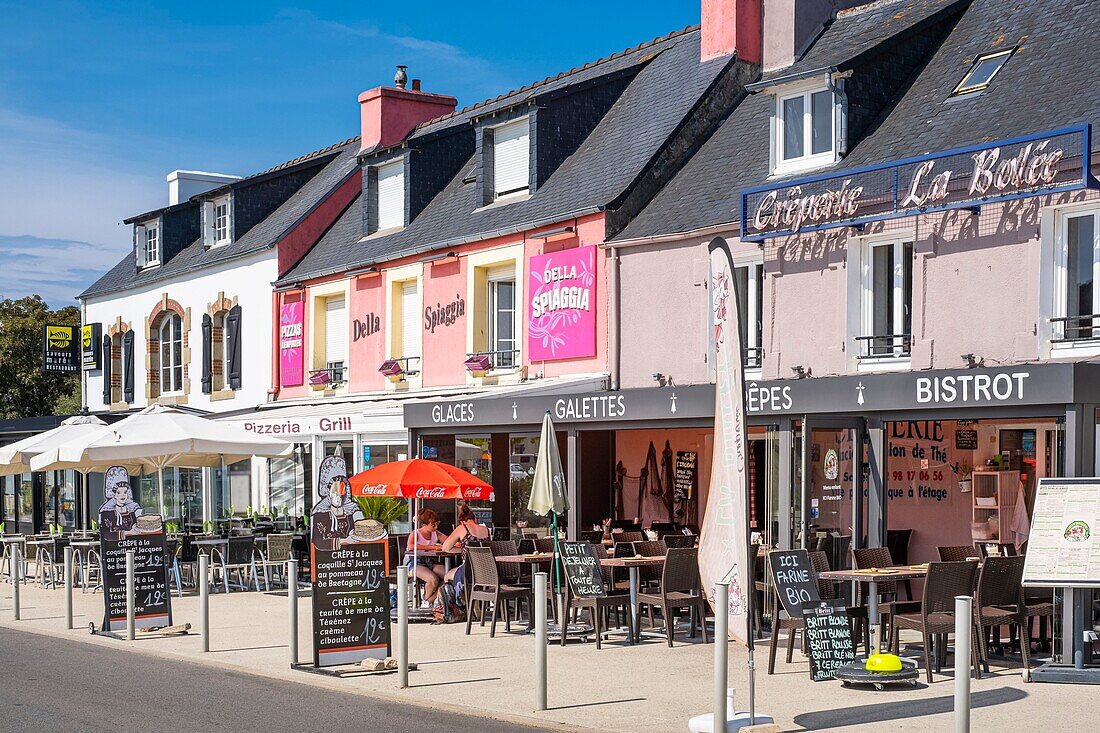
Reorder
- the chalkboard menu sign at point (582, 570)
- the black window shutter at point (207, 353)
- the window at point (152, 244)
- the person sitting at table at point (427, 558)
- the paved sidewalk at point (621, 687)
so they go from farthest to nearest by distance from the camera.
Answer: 1. the window at point (152, 244)
2. the black window shutter at point (207, 353)
3. the person sitting at table at point (427, 558)
4. the chalkboard menu sign at point (582, 570)
5. the paved sidewalk at point (621, 687)

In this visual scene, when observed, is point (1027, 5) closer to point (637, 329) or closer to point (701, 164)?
point (701, 164)

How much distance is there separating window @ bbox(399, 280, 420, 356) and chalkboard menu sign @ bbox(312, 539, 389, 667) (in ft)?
36.7

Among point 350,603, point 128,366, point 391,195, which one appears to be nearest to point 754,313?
point 350,603

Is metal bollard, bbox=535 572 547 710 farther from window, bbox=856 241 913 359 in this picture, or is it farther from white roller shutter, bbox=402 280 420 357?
white roller shutter, bbox=402 280 420 357

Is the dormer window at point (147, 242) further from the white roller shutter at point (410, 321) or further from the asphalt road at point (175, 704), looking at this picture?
the asphalt road at point (175, 704)

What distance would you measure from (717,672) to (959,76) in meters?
10.7

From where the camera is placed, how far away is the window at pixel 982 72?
16547 millimetres

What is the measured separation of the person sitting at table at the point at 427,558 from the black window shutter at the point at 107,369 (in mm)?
18607

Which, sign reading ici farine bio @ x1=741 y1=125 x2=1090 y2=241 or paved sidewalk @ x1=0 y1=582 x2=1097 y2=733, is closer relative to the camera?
paved sidewalk @ x1=0 y1=582 x2=1097 y2=733

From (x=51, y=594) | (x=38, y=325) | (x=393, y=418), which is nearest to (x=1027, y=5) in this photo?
(x=393, y=418)

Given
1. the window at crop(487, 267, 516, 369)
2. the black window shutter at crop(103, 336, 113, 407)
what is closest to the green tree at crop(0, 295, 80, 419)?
the black window shutter at crop(103, 336, 113, 407)

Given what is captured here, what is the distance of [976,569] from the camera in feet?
39.6

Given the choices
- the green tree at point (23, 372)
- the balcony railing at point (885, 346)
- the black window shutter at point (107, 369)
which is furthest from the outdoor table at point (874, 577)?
the green tree at point (23, 372)

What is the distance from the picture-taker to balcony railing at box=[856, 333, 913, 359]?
15.6 metres
